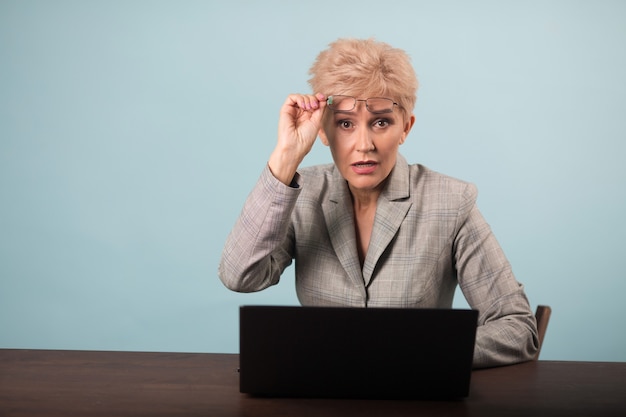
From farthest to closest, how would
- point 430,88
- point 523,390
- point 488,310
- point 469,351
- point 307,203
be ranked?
1. point 430,88
2. point 307,203
3. point 488,310
4. point 523,390
5. point 469,351

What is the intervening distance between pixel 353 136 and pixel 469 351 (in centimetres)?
79

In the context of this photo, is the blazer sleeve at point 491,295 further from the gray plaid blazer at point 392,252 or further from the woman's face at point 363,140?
the woman's face at point 363,140

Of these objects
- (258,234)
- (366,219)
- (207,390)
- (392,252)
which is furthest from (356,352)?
(366,219)

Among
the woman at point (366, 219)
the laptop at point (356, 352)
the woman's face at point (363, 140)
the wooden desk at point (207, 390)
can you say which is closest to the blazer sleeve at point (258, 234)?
the woman at point (366, 219)

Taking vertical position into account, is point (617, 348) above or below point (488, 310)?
below

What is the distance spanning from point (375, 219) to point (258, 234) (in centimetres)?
38

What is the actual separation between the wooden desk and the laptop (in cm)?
3

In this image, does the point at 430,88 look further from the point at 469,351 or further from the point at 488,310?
the point at 469,351

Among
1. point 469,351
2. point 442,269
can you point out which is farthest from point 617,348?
point 469,351

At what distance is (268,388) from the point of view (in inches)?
61.4

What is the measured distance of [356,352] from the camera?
4.96ft

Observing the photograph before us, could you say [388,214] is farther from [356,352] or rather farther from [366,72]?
[356,352]

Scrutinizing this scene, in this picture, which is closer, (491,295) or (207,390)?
(207,390)

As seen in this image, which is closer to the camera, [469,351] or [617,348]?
[469,351]
